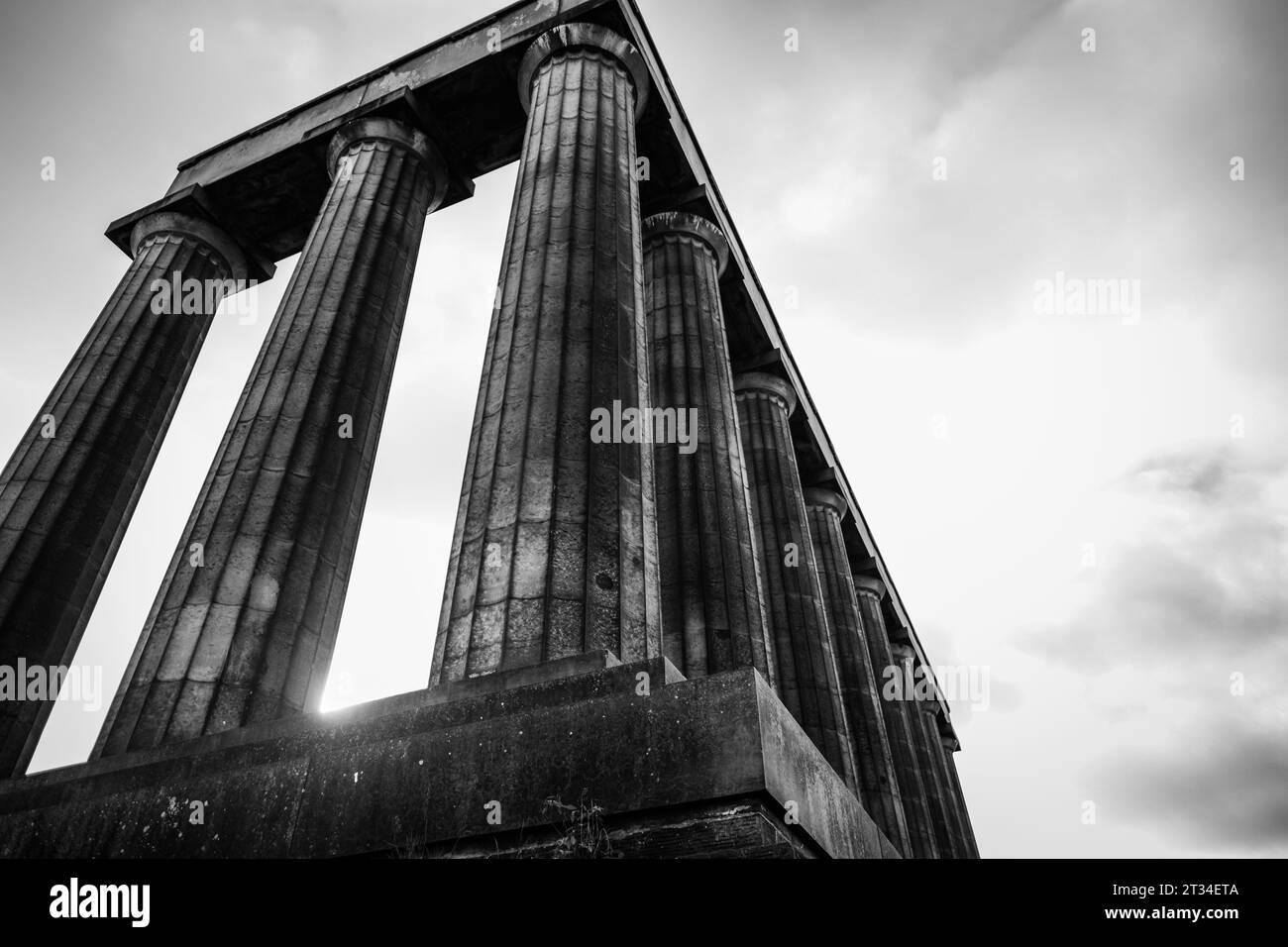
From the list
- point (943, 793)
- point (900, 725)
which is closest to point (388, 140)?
point (900, 725)

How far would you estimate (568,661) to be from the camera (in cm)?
734

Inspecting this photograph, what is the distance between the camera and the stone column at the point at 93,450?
14.3 metres

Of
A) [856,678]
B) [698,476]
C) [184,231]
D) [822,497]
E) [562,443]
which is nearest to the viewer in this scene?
[562,443]

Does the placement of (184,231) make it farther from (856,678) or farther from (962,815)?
(962,815)

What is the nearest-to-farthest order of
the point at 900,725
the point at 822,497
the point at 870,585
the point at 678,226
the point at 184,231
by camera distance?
the point at 678,226 < the point at 184,231 < the point at 822,497 < the point at 900,725 < the point at 870,585

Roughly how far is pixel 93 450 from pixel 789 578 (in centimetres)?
1583

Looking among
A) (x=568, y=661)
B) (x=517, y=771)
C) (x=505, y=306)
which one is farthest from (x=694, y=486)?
(x=517, y=771)

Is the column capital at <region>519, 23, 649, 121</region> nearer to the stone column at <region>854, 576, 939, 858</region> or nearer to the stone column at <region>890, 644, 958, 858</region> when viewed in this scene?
the stone column at <region>854, 576, 939, 858</region>

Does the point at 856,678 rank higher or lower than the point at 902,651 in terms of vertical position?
lower

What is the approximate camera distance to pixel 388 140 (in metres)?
17.8

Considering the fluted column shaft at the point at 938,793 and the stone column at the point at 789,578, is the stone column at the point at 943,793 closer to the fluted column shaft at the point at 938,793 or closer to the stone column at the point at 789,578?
the fluted column shaft at the point at 938,793

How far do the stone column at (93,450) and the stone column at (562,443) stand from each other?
9555 millimetres

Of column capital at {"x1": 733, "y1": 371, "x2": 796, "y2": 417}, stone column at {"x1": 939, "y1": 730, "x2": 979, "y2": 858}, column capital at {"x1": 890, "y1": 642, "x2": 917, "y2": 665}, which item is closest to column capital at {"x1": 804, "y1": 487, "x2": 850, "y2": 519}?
column capital at {"x1": 733, "y1": 371, "x2": 796, "y2": 417}

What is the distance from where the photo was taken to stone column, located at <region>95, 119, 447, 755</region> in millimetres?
10195
